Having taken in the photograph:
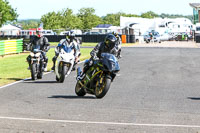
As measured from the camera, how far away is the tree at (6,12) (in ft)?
273

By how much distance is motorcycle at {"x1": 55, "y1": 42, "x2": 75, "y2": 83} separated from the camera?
1516cm

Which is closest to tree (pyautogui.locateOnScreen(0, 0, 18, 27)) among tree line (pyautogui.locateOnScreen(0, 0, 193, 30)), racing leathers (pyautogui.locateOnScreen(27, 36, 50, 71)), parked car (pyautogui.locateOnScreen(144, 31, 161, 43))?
tree line (pyautogui.locateOnScreen(0, 0, 193, 30))

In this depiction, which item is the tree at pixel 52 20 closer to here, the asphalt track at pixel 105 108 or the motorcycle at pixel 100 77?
the asphalt track at pixel 105 108

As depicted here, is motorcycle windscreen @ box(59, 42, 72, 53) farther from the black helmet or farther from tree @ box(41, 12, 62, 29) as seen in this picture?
tree @ box(41, 12, 62, 29)

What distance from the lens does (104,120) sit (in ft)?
28.1

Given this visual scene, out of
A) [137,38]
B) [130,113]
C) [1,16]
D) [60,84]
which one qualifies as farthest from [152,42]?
[130,113]

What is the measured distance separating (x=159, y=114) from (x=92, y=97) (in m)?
2.95

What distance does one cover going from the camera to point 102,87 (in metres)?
11.0

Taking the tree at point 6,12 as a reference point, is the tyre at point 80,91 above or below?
below

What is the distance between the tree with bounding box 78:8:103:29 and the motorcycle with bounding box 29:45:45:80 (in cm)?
14661

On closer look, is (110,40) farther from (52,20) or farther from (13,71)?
(52,20)

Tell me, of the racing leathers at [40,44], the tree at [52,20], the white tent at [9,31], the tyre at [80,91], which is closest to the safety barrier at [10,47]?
the racing leathers at [40,44]

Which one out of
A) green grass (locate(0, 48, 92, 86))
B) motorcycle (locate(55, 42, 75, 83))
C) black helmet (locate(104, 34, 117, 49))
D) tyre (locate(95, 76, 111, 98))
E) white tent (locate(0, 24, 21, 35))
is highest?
white tent (locate(0, 24, 21, 35))

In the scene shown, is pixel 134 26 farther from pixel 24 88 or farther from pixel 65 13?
pixel 65 13
